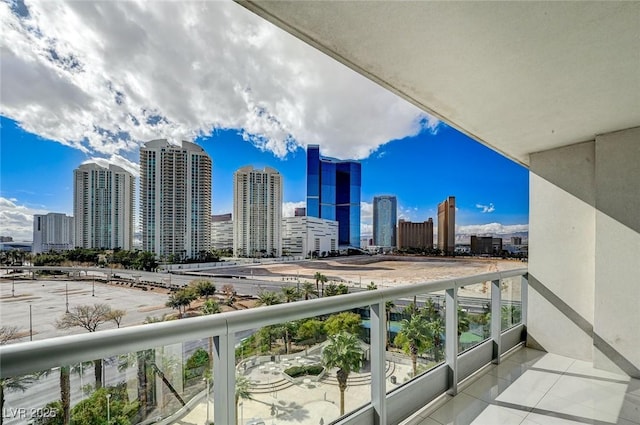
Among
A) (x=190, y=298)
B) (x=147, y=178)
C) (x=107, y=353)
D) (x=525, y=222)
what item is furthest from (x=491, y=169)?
(x=107, y=353)

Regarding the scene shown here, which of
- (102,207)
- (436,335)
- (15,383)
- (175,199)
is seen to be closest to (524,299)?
(436,335)

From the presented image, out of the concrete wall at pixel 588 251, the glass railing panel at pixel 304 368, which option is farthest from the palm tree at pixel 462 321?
the concrete wall at pixel 588 251

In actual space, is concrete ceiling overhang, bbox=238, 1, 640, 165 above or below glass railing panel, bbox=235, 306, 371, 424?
above

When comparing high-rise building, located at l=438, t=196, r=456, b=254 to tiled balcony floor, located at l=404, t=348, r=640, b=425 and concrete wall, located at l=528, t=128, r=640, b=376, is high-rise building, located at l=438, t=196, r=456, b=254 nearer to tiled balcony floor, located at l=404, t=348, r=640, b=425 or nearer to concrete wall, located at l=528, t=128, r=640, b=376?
concrete wall, located at l=528, t=128, r=640, b=376

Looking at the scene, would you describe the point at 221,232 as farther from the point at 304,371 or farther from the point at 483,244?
the point at 304,371

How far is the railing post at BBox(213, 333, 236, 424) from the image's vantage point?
125cm

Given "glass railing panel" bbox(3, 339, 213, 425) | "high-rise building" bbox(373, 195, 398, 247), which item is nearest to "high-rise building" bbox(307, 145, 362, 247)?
"high-rise building" bbox(373, 195, 398, 247)

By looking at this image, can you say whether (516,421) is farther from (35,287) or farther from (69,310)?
(69,310)

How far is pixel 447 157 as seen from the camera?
82.3ft

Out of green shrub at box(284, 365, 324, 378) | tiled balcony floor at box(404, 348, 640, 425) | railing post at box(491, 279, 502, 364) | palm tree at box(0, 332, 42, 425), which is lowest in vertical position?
tiled balcony floor at box(404, 348, 640, 425)

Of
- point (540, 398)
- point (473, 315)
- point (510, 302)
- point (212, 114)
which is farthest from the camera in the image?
point (212, 114)

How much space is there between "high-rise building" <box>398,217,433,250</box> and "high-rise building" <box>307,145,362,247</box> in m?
6.64

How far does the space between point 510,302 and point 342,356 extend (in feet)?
9.12

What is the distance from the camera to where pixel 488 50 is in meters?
1.73
